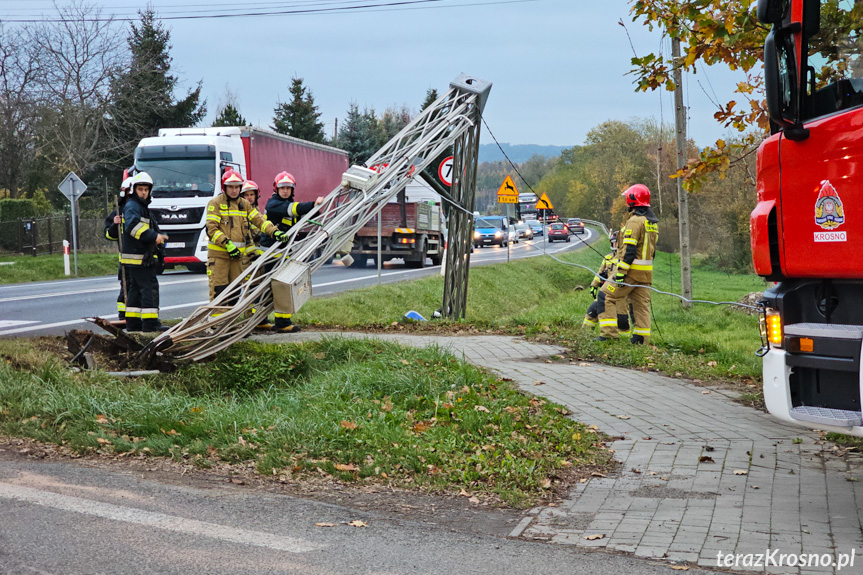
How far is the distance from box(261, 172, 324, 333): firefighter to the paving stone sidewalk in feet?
13.1

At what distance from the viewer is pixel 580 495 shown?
5215 mm

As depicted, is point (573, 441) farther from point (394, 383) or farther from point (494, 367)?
point (494, 367)

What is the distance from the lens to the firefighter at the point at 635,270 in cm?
1059


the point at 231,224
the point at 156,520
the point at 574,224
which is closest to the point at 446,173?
the point at 231,224

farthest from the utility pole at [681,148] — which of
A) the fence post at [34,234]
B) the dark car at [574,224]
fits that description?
the fence post at [34,234]

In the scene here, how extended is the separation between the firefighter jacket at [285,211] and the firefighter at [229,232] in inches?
14.5

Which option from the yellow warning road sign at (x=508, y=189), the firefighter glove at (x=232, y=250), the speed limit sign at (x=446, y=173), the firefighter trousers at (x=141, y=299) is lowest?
the firefighter trousers at (x=141, y=299)

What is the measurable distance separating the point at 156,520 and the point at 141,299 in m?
5.88

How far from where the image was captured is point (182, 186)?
73.4 feet

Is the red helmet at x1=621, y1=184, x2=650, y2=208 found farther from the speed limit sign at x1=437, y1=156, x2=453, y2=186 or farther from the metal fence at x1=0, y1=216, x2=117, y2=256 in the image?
the metal fence at x1=0, y1=216, x2=117, y2=256

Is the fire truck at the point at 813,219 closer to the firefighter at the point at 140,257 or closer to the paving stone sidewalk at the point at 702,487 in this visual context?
the paving stone sidewalk at the point at 702,487

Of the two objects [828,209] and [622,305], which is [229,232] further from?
[828,209]

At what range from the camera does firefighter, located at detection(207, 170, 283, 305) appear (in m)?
10.6

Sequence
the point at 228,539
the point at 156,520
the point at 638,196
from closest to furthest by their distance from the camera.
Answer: the point at 228,539 < the point at 156,520 < the point at 638,196
